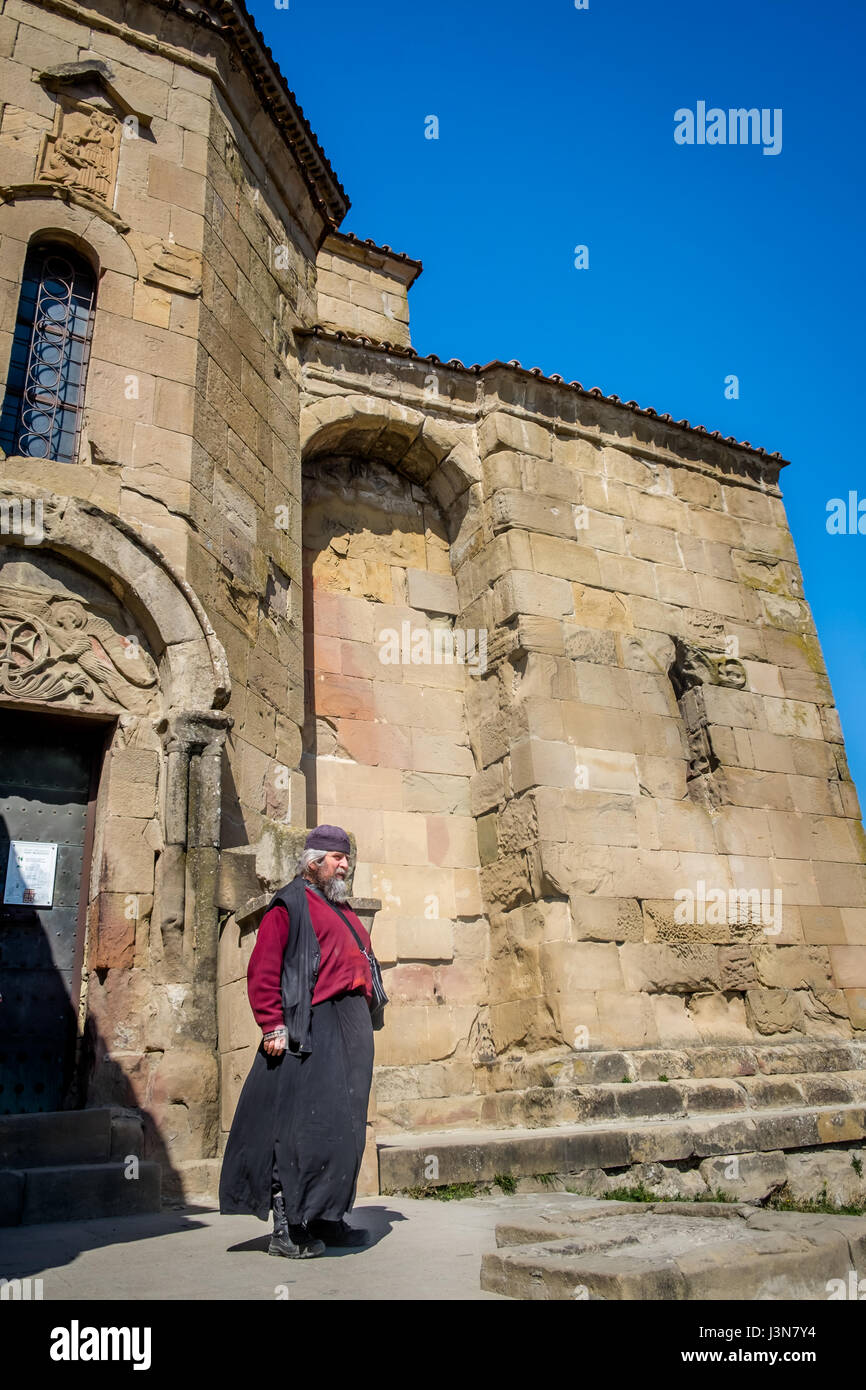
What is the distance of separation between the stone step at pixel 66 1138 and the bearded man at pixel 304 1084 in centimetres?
142

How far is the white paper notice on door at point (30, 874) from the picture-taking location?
5438 millimetres

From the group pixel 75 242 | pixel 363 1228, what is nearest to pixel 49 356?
pixel 75 242

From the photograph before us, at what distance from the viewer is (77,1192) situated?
4.38 metres

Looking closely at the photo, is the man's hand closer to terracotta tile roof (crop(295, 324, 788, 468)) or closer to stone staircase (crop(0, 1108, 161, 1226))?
stone staircase (crop(0, 1108, 161, 1226))

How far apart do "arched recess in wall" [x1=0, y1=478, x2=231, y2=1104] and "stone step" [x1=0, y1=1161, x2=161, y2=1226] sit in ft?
3.02

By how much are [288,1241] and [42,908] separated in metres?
2.77

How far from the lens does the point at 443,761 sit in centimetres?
905

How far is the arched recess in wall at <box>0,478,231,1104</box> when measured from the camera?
5477 millimetres

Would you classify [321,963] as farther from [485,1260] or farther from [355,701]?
[355,701]

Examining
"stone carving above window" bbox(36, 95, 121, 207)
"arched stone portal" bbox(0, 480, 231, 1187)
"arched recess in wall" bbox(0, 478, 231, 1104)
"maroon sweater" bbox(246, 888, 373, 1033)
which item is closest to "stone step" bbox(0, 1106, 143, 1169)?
"arched stone portal" bbox(0, 480, 231, 1187)

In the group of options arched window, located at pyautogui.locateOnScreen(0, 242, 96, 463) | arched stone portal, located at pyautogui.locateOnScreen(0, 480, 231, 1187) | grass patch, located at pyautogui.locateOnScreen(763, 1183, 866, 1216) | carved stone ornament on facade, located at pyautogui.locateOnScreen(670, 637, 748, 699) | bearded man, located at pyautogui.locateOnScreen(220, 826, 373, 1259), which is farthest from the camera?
carved stone ornament on facade, located at pyautogui.locateOnScreen(670, 637, 748, 699)
